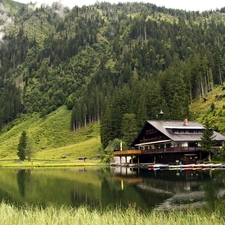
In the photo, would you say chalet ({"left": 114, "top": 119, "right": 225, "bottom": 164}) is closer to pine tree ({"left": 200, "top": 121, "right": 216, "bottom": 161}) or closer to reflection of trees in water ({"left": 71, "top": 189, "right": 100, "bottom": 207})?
pine tree ({"left": 200, "top": 121, "right": 216, "bottom": 161})

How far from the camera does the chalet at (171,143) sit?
6431 cm

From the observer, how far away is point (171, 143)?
2640 inches

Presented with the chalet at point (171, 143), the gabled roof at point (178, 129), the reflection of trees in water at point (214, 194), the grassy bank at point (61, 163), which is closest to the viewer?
the reflection of trees in water at point (214, 194)

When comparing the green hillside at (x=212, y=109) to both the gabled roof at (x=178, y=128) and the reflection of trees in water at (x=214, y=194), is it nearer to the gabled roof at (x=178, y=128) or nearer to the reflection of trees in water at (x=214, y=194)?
the gabled roof at (x=178, y=128)

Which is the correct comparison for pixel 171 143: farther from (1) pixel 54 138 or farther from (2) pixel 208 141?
(1) pixel 54 138

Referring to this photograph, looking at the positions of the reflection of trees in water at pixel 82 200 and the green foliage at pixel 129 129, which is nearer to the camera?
the reflection of trees in water at pixel 82 200

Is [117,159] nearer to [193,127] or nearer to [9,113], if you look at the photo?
[193,127]

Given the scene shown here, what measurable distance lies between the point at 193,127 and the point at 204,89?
54371 millimetres

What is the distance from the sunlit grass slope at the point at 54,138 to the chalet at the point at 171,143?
30780mm

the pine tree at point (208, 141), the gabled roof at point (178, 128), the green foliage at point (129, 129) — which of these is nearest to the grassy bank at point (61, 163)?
the green foliage at point (129, 129)

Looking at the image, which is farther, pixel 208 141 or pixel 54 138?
pixel 54 138

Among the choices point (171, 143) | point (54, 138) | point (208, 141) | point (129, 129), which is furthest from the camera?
point (54, 138)

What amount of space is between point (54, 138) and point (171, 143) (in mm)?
86666

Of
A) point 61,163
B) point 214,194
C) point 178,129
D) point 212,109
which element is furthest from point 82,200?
point 212,109
